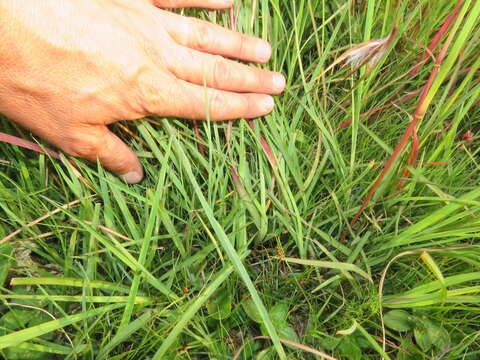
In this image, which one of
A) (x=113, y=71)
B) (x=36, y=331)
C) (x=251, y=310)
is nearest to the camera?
(x=36, y=331)

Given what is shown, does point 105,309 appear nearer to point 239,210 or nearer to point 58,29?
point 239,210

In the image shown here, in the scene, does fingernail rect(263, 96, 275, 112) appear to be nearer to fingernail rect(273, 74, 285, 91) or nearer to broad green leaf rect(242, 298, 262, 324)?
fingernail rect(273, 74, 285, 91)

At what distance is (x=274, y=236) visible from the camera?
1.04 m

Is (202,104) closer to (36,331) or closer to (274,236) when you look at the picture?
Result: (274,236)

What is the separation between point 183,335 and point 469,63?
48.4 inches

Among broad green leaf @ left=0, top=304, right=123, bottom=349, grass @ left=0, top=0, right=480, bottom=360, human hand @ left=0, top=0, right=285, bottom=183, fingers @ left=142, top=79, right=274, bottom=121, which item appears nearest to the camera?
broad green leaf @ left=0, top=304, right=123, bottom=349

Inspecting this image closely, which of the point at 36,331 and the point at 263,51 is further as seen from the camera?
the point at 263,51

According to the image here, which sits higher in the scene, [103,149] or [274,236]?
[103,149]

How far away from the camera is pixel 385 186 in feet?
3.10

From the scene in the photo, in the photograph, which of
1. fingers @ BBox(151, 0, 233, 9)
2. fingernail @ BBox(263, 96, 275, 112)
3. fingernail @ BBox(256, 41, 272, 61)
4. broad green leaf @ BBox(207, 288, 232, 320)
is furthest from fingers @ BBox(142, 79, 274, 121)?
broad green leaf @ BBox(207, 288, 232, 320)

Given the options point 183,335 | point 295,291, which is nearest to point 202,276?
point 183,335

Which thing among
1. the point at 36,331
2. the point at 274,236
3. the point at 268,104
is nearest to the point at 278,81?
the point at 268,104

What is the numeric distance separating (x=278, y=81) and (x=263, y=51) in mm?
109

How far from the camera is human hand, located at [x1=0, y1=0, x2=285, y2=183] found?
37.5 inches
